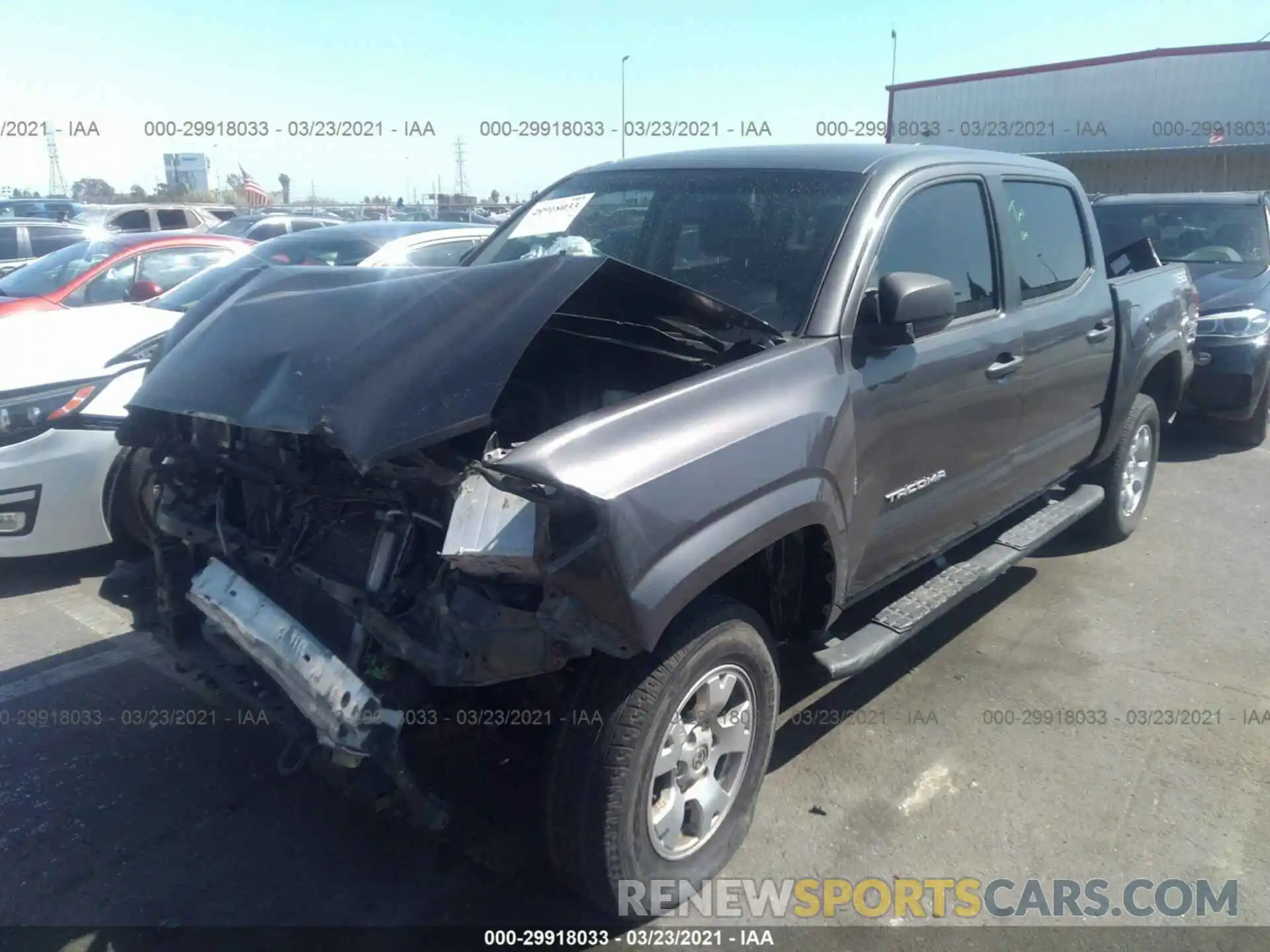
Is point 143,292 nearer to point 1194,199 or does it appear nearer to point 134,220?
point 1194,199

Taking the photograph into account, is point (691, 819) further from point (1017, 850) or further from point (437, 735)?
point (1017, 850)

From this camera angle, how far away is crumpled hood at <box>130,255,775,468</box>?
250 centimetres

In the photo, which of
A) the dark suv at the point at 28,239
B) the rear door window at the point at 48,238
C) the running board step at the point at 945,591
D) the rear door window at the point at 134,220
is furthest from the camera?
the rear door window at the point at 134,220

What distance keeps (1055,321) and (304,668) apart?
3371 mm

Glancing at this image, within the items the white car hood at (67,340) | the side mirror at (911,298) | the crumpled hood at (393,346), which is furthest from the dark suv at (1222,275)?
the white car hood at (67,340)

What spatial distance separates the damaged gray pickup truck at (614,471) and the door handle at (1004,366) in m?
0.02

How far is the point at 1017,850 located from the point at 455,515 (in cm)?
207

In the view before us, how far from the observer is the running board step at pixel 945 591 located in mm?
3172

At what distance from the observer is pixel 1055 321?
167 inches

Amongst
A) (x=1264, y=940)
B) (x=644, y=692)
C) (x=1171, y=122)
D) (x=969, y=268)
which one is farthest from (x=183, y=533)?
(x=1171, y=122)

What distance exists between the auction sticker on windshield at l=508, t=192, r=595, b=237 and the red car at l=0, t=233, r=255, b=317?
508 centimetres

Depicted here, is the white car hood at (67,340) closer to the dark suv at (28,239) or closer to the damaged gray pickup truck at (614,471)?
the damaged gray pickup truck at (614,471)

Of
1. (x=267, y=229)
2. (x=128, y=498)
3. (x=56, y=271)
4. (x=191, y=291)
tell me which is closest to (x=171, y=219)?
(x=267, y=229)

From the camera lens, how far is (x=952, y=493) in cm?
373
